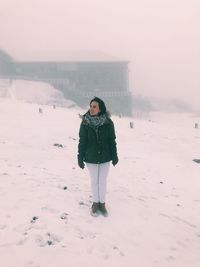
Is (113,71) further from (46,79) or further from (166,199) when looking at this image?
(166,199)

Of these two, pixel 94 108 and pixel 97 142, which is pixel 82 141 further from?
pixel 94 108

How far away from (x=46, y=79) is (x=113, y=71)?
38.0ft

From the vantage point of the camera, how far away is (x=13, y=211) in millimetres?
7602

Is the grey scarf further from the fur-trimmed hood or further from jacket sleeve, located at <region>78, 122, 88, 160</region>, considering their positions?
jacket sleeve, located at <region>78, 122, 88, 160</region>

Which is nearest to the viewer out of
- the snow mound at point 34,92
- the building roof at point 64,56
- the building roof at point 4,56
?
the snow mound at point 34,92

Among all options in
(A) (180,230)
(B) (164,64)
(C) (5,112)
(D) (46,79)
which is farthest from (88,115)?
(B) (164,64)

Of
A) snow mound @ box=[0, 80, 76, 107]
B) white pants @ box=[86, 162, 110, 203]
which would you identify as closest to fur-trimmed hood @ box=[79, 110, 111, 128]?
white pants @ box=[86, 162, 110, 203]

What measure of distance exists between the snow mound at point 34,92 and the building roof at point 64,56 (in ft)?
24.0

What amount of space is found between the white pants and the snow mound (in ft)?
149

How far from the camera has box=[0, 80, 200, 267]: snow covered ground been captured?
6.43m

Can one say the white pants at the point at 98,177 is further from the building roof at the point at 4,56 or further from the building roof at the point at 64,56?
the building roof at the point at 4,56

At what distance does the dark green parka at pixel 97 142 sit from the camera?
7.60 m

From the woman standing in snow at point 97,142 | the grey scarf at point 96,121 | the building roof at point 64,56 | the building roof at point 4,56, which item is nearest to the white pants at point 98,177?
the woman standing in snow at point 97,142

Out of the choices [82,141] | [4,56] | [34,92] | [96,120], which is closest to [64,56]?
[4,56]
